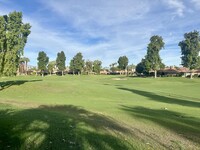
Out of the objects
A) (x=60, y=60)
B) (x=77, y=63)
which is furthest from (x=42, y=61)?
(x=77, y=63)

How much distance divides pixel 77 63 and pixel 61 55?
1398cm

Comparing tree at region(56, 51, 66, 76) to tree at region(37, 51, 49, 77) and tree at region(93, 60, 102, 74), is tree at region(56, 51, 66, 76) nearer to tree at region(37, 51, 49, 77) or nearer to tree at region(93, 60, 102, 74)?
tree at region(37, 51, 49, 77)

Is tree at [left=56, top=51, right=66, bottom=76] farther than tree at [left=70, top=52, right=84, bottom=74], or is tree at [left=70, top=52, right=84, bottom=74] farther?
tree at [left=56, top=51, right=66, bottom=76]

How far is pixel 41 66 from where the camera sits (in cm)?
13175

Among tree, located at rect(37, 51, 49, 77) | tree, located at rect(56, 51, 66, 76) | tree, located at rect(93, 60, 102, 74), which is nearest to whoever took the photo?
tree, located at rect(37, 51, 49, 77)

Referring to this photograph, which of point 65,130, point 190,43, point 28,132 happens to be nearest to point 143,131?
point 65,130

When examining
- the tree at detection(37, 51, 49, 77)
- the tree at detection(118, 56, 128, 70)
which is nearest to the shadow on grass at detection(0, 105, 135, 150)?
the tree at detection(37, 51, 49, 77)

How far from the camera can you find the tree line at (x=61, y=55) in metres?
37.2

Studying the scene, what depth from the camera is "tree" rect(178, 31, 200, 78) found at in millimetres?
92562

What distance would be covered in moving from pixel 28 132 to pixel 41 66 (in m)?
125

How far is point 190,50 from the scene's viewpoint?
3647 inches

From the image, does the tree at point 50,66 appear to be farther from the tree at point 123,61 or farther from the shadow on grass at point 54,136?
the shadow on grass at point 54,136

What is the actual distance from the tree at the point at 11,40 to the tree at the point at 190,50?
199 ft

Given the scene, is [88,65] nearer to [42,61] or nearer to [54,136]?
[42,61]
